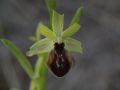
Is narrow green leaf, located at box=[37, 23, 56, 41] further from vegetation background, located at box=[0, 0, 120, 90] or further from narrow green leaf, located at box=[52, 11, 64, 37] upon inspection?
vegetation background, located at box=[0, 0, 120, 90]

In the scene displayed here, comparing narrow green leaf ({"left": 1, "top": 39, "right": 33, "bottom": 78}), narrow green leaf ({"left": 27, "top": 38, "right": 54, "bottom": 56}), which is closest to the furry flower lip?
narrow green leaf ({"left": 27, "top": 38, "right": 54, "bottom": 56})

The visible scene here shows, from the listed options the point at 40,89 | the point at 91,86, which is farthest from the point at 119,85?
the point at 40,89

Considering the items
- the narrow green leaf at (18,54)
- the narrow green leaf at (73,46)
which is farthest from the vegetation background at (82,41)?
the narrow green leaf at (73,46)

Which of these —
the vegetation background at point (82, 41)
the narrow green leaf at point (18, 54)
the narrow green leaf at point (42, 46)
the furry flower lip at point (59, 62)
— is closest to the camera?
the furry flower lip at point (59, 62)

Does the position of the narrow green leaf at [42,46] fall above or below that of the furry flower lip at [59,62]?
above

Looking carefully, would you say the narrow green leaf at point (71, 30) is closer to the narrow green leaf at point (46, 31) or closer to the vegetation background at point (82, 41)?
the narrow green leaf at point (46, 31)

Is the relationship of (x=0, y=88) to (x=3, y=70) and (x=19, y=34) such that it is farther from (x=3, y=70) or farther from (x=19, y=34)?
(x=19, y=34)
